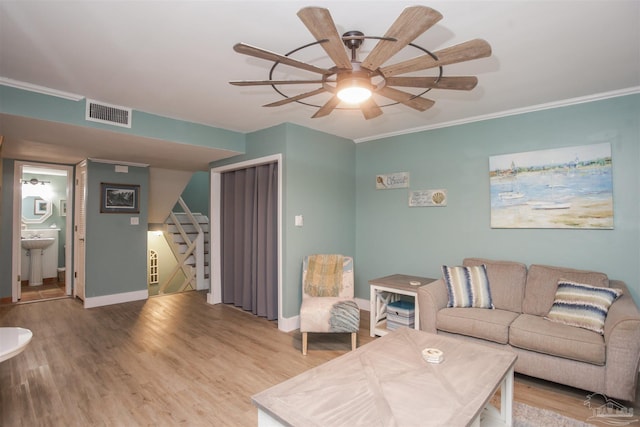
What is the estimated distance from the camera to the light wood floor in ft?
7.31

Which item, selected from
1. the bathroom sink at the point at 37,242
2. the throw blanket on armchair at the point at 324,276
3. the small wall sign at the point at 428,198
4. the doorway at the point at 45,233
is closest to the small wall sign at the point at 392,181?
the small wall sign at the point at 428,198

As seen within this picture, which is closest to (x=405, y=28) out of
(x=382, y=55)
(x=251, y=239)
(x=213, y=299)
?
(x=382, y=55)

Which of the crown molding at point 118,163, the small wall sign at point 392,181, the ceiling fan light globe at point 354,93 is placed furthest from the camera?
the crown molding at point 118,163

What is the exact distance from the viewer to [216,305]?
489cm

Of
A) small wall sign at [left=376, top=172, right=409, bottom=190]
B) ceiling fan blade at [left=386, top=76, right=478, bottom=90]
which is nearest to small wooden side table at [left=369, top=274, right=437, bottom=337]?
small wall sign at [left=376, top=172, right=409, bottom=190]

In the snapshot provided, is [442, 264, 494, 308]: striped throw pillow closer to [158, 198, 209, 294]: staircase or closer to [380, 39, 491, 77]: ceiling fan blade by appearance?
[380, 39, 491, 77]: ceiling fan blade

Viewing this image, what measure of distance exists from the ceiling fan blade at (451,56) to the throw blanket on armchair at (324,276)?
2379mm

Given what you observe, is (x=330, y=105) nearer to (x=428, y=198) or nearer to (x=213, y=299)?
(x=428, y=198)

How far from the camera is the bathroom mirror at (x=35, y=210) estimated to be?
6527mm

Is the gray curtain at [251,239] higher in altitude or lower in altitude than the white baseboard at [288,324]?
higher

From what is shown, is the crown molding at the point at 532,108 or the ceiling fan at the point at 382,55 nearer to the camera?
the ceiling fan at the point at 382,55

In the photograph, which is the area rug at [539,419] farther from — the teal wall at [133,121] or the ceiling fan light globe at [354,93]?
the teal wall at [133,121]

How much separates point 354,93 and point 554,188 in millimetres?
2570

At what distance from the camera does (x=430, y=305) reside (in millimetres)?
3062
